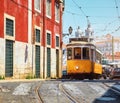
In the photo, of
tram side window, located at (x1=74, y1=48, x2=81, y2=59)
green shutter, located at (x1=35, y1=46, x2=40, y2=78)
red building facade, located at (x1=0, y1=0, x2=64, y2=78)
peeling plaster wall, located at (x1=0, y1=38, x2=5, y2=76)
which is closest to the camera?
peeling plaster wall, located at (x1=0, y1=38, x2=5, y2=76)

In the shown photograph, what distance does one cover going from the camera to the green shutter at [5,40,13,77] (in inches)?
1260

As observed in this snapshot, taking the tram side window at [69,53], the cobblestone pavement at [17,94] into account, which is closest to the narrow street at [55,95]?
the cobblestone pavement at [17,94]

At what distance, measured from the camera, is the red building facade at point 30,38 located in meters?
32.0

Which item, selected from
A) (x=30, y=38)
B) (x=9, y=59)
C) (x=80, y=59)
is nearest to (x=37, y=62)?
(x=30, y=38)

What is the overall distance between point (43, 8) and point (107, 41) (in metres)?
93.0

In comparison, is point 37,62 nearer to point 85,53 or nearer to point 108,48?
point 85,53

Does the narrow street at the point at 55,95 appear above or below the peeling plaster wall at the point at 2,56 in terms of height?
below

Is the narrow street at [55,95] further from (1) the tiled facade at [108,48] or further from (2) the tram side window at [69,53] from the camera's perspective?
(1) the tiled facade at [108,48]

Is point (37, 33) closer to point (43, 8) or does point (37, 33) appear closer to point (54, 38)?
point (43, 8)

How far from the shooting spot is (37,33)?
132ft

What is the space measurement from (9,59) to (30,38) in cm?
538

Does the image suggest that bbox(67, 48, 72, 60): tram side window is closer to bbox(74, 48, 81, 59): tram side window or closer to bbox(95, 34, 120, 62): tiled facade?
bbox(74, 48, 81, 59): tram side window

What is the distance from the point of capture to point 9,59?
3259cm

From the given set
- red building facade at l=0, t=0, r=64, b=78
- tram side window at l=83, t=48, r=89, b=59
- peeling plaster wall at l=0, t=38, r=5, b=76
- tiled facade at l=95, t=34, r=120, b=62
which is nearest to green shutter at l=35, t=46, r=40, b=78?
red building facade at l=0, t=0, r=64, b=78
